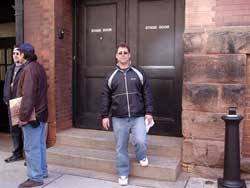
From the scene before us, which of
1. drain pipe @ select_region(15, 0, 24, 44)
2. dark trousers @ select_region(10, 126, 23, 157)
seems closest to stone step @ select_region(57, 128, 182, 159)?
dark trousers @ select_region(10, 126, 23, 157)

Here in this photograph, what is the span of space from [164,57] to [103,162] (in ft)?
6.03

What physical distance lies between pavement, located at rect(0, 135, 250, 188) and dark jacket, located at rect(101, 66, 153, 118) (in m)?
0.88

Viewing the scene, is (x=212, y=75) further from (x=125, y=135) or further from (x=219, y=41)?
(x=125, y=135)

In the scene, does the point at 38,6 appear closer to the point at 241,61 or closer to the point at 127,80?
the point at 127,80

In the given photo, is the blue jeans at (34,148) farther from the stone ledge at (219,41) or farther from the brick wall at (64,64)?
the stone ledge at (219,41)

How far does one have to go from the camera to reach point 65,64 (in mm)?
5594

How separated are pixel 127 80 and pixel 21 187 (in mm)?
1836

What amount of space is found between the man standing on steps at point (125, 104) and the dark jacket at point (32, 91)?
755mm

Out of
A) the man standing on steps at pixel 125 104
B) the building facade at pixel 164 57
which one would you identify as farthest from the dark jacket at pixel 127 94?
the building facade at pixel 164 57

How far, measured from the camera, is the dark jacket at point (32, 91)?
391 cm

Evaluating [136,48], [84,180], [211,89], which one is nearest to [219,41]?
[211,89]

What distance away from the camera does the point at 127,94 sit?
414 cm

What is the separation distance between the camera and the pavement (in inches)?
167

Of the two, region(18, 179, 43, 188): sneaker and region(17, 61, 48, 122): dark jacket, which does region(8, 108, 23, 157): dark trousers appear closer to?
region(18, 179, 43, 188): sneaker
